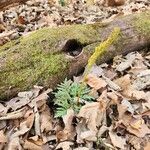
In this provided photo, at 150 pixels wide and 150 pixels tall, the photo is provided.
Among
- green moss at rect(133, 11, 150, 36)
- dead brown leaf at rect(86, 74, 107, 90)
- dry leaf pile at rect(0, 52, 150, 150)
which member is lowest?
dry leaf pile at rect(0, 52, 150, 150)

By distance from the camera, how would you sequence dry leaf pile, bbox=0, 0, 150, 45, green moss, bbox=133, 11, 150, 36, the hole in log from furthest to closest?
1. dry leaf pile, bbox=0, 0, 150, 45
2. green moss, bbox=133, 11, 150, 36
3. the hole in log

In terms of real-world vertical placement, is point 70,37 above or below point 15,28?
above

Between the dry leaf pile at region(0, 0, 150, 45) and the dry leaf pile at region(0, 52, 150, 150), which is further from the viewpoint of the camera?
the dry leaf pile at region(0, 0, 150, 45)

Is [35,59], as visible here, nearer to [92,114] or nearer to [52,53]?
[52,53]

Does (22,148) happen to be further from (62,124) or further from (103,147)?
(103,147)

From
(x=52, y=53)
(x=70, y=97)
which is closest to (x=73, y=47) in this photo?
(x=52, y=53)

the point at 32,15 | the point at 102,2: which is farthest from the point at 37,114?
the point at 102,2

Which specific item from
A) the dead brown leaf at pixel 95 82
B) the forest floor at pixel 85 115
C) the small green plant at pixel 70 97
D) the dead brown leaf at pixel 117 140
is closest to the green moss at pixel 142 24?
the forest floor at pixel 85 115

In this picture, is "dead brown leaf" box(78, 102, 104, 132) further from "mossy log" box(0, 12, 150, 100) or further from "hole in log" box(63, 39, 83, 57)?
"hole in log" box(63, 39, 83, 57)

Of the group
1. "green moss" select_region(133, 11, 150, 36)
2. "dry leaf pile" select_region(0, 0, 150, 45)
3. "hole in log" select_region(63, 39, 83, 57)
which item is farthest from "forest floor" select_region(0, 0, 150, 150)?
"dry leaf pile" select_region(0, 0, 150, 45)
